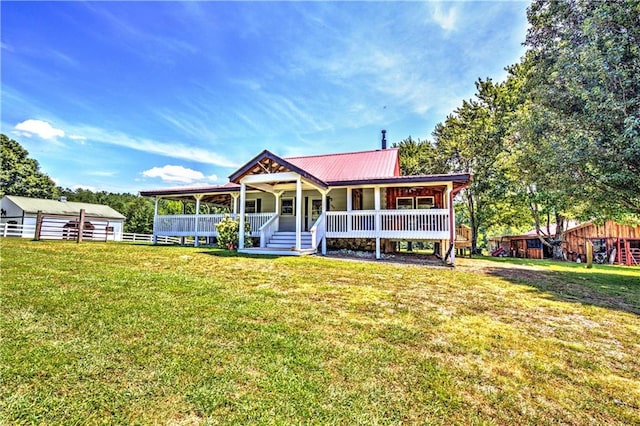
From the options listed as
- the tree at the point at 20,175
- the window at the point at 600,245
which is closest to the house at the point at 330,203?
the window at the point at 600,245

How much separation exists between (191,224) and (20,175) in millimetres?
37848

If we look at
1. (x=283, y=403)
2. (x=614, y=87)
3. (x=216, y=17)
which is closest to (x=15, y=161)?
(x=216, y=17)

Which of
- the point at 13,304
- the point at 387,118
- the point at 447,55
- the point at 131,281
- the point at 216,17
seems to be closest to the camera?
the point at 13,304

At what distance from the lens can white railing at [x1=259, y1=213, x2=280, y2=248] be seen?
12762mm

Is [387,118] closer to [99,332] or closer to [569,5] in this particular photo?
[569,5]

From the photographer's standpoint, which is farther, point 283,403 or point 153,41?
point 153,41

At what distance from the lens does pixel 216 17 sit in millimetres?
10336

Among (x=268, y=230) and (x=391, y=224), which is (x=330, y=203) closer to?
(x=268, y=230)

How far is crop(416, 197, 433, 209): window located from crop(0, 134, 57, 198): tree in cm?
4652

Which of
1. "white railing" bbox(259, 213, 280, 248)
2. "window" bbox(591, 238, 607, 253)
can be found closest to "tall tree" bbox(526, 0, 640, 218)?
"white railing" bbox(259, 213, 280, 248)

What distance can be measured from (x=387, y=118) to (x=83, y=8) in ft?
54.0

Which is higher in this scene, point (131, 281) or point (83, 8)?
point (83, 8)

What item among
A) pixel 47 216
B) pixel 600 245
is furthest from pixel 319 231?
pixel 47 216

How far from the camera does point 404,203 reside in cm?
1575
